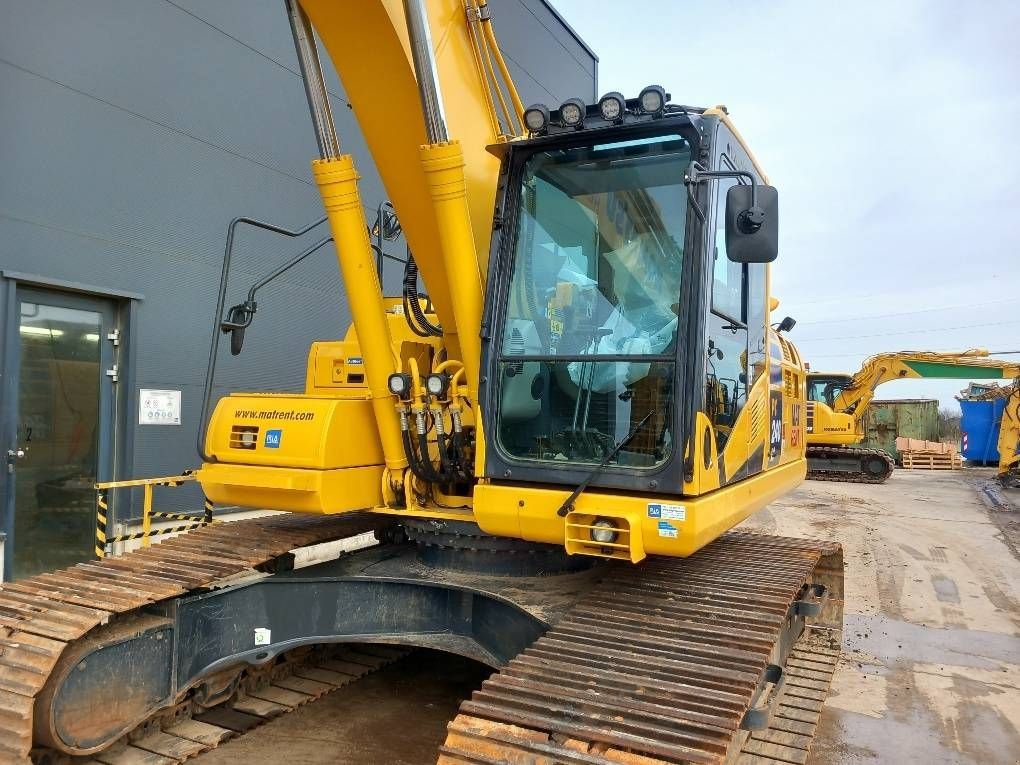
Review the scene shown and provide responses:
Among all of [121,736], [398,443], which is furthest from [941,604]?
[121,736]

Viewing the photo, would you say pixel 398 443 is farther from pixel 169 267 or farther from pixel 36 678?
pixel 169 267

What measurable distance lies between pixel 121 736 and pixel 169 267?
18.0 feet

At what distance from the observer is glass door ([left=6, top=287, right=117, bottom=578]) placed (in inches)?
267

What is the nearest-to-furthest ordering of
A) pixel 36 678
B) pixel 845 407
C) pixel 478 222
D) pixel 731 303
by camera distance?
pixel 36 678, pixel 731 303, pixel 478 222, pixel 845 407

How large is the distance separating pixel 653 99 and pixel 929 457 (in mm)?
23696

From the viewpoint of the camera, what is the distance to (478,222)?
399 cm

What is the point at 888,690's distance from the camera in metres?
5.18

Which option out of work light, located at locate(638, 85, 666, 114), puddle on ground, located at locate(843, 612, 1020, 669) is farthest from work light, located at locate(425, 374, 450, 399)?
puddle on ground, located at locate(843, 612, 1020, 669)

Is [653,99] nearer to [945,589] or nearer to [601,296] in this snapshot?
[601,296]

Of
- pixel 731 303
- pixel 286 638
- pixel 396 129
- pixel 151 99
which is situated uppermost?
pixel 151 99

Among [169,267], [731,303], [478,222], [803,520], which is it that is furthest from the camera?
[803,520]

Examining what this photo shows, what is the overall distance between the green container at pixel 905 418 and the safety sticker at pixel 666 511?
85.7 feet

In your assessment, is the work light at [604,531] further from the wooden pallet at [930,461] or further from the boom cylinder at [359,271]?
the wooden pallet at [930,461]

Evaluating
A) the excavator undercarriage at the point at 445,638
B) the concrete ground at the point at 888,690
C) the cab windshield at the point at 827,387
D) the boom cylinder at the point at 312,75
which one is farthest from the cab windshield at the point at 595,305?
the cab windshield at the point at 827,387
